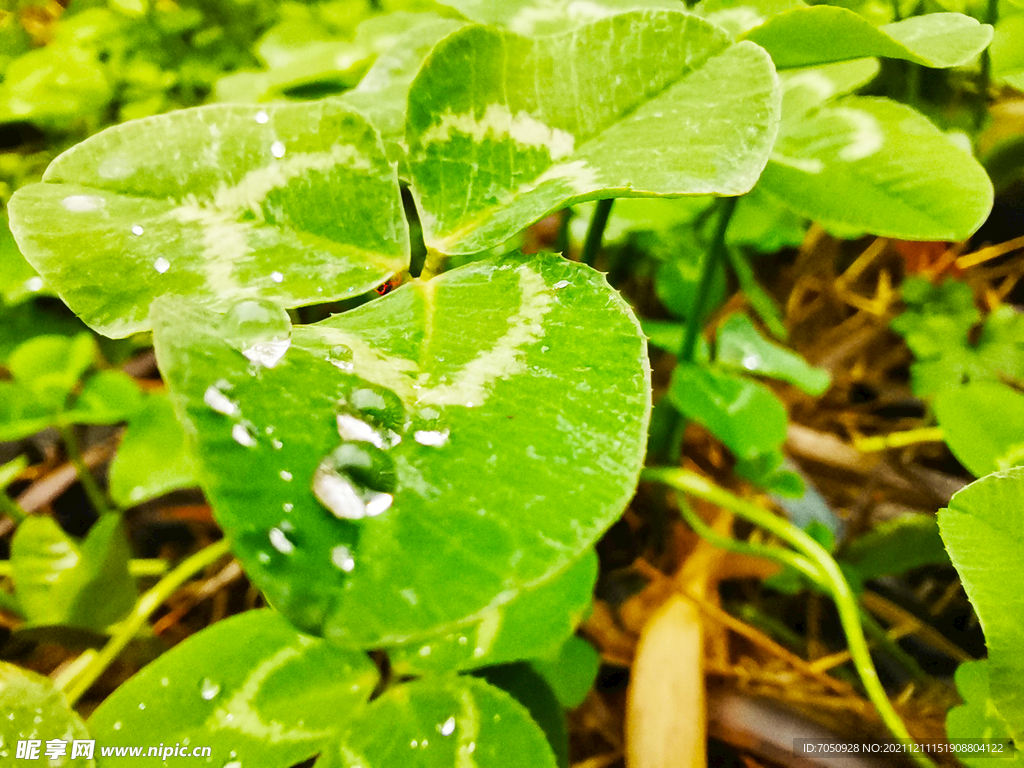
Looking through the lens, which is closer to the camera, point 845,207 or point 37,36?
point 845,207

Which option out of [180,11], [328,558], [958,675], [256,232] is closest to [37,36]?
[180,11]

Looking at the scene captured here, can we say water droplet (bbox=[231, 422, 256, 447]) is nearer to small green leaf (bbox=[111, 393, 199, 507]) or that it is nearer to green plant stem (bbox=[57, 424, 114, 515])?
small green leaf (bbox=[111, 393, 199, 507])

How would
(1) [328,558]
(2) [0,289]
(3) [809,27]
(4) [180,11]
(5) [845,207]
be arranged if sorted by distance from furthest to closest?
(4) [180,11], (2) [0,289], (5) [845,207], (3) [809,27], (1) [328,558]

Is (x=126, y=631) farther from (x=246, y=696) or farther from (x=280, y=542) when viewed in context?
(x=280, y=542)

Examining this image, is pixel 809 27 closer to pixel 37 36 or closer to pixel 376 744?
pixel 376 744

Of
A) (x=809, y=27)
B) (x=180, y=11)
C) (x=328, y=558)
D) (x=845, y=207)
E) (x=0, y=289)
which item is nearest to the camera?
(x=328, y=558)

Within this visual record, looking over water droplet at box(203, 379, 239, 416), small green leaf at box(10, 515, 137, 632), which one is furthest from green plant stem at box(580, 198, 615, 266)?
small green leaf at box(10, 515, 137, 632)

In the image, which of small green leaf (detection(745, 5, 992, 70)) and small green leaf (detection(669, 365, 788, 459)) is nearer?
small green leaf (detection(745, 5, 992, 70))
